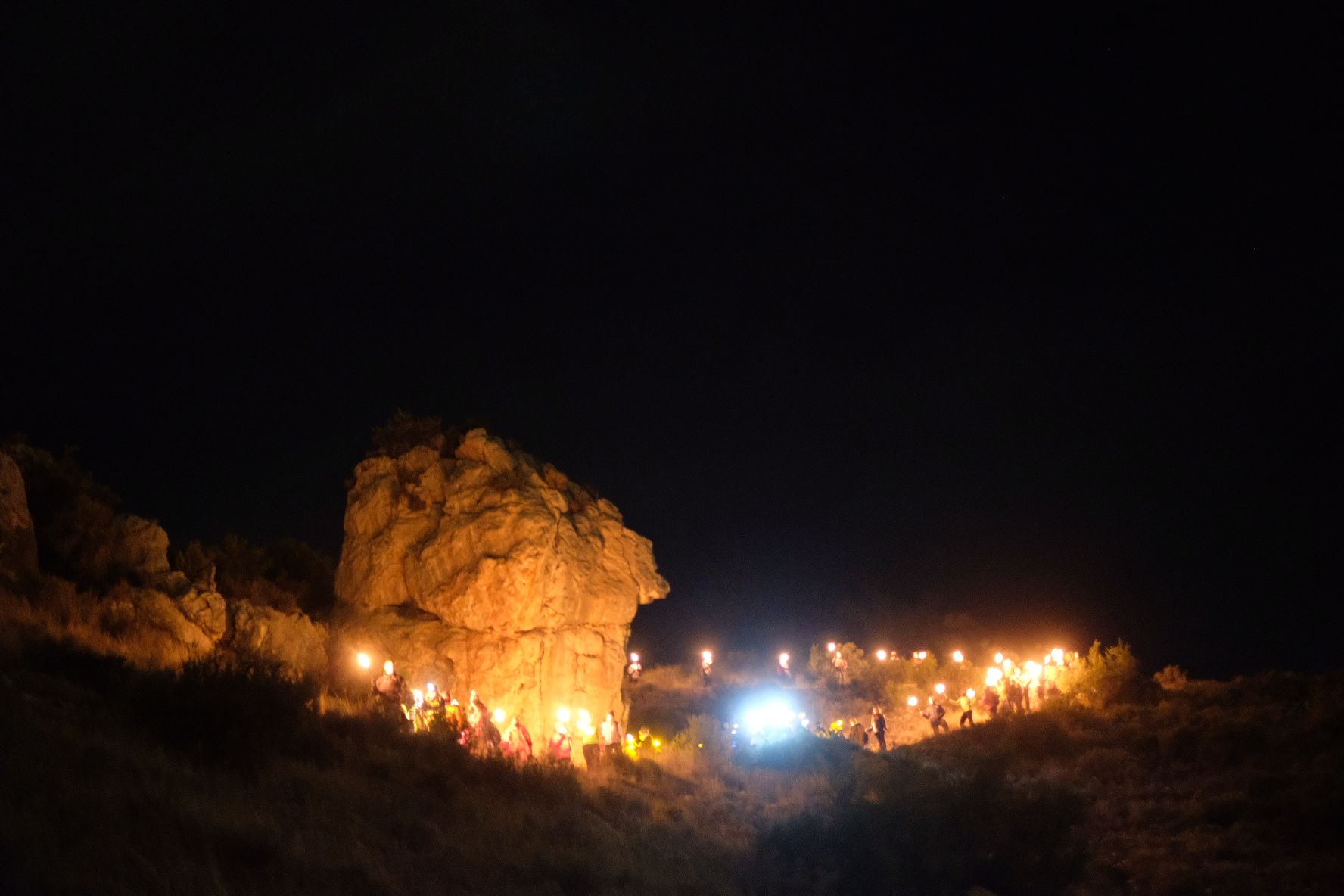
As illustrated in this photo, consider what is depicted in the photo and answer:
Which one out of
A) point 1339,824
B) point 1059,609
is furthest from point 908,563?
point 1339,824

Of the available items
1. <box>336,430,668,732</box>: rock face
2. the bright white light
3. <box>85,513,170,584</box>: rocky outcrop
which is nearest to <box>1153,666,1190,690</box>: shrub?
the bright white light

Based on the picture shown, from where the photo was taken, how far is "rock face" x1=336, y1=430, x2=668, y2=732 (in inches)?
728

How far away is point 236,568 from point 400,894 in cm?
1468

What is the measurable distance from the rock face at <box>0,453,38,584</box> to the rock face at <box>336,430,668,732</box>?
19.4 ft

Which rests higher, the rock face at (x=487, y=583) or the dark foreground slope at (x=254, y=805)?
the rock face at (x=487, y=583)

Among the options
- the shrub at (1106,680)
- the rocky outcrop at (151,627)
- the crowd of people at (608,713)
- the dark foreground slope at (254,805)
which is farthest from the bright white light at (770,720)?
the rocky outcrop at (151,627)

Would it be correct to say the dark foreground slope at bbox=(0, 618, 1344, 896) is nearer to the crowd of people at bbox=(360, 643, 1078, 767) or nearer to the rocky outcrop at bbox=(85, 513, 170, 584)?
the crowd of people at bbox=(360, 643, 1078, 767)

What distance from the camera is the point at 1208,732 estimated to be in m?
19.5

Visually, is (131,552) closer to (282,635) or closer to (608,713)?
(282,635)

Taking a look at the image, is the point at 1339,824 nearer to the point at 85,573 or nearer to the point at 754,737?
the point at 754,737

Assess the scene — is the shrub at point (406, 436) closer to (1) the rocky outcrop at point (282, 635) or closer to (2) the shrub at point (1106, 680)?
(1) the rocky outcrop at point (282, 635)

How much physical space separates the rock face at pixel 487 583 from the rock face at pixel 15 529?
591 cm

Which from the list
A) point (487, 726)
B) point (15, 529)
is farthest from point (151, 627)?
point (487, 726)

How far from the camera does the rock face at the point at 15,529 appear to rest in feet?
38.8
